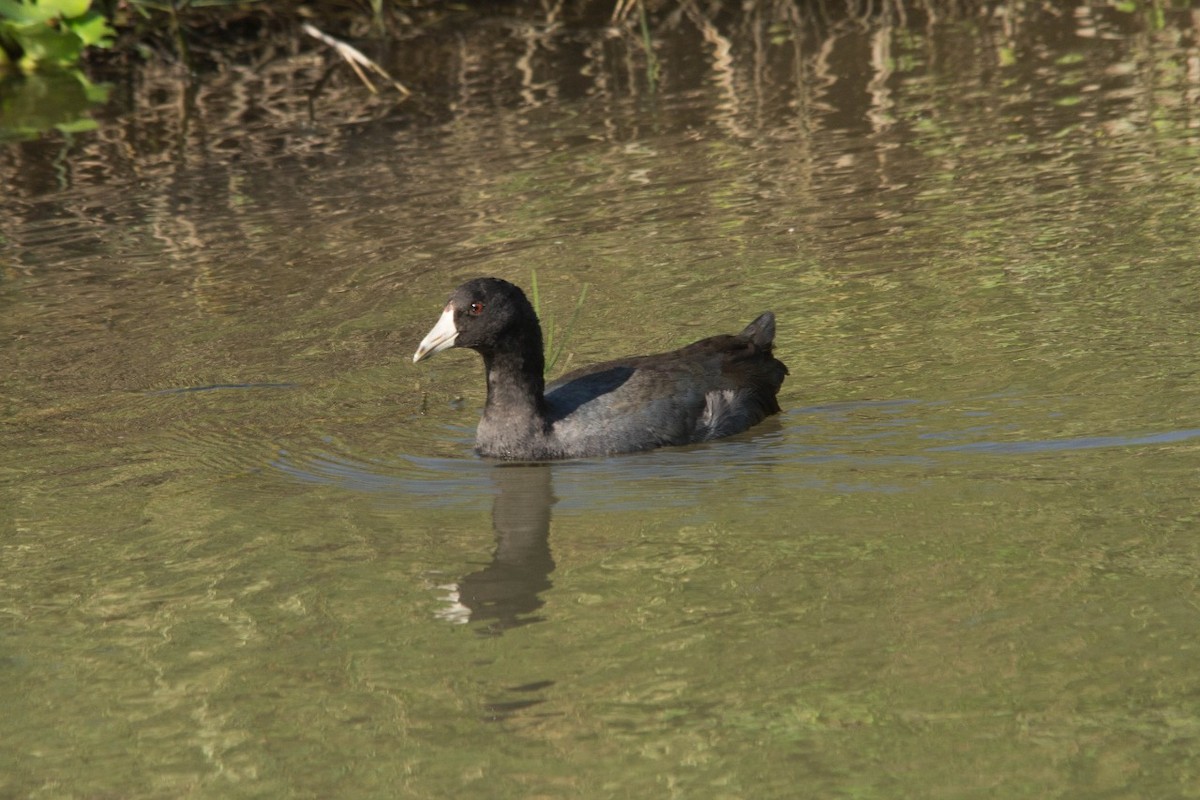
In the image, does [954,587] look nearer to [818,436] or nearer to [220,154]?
[818,436]

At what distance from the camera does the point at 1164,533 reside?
495 cm

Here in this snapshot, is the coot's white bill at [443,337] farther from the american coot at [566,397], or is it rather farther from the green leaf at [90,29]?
the green leaf at [90,29]

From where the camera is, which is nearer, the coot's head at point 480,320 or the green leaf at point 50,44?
the coot's head at point 480,320

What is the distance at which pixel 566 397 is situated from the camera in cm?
657

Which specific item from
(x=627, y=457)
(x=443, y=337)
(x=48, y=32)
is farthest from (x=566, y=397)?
(x=48, y=32)

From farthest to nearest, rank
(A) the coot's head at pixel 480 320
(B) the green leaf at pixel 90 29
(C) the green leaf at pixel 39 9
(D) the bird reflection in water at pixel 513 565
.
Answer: (B) the green leaf at pixel 90 29 → (C) the green leaf at pixel 39 9 → (A) the coot's head at pixel 480 320 → (D) the bird reflection in water at pixel 513 565

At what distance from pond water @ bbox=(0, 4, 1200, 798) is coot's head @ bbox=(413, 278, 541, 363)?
0.45 metres

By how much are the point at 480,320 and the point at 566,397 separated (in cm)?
45

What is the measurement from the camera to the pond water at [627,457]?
412 cm

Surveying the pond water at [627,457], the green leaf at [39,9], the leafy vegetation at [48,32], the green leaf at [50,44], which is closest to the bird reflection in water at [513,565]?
the pond water at [627,457]

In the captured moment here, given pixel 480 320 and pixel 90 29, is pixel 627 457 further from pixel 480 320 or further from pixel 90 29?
pixel 90 29

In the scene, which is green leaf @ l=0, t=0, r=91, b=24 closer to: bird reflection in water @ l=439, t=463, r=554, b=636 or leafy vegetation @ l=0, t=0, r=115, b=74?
leafy vegetation @ l=0, t=0, r=115, b=74

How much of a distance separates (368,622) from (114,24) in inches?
371

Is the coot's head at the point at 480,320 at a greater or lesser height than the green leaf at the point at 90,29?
lesser
